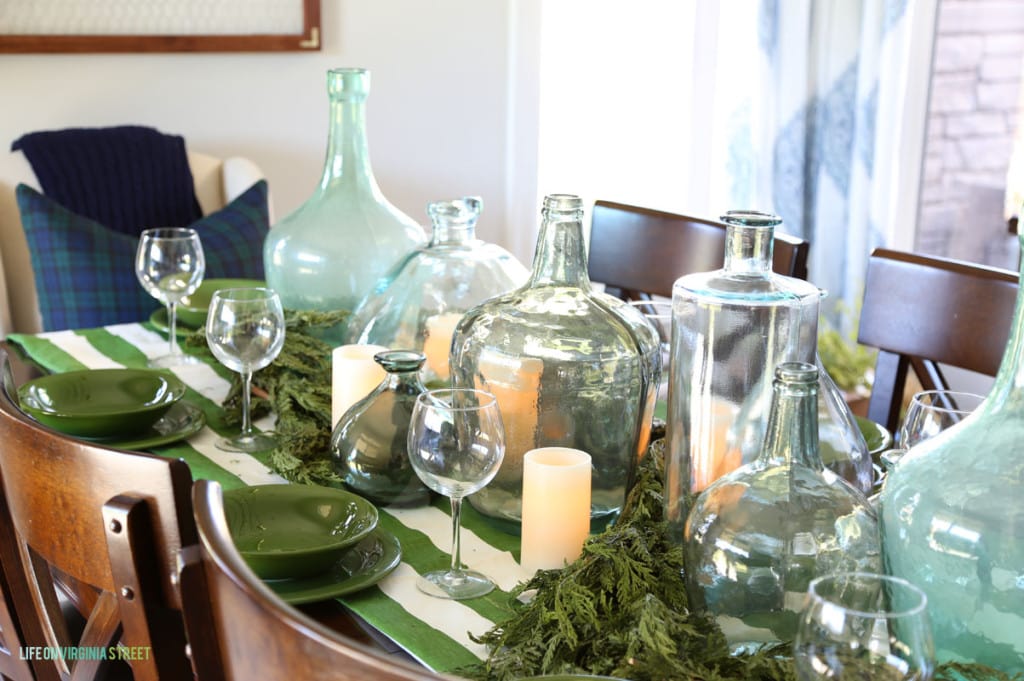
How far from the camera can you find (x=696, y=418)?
962mm

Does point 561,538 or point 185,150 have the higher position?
point 185,150

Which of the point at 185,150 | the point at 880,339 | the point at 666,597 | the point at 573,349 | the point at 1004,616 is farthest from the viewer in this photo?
the point at 185,150

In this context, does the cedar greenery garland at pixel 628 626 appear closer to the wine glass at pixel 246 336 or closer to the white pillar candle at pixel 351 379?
the white pillar candle at pixel 351 379

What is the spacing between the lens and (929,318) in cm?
157

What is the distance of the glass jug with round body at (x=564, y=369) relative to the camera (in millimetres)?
1067

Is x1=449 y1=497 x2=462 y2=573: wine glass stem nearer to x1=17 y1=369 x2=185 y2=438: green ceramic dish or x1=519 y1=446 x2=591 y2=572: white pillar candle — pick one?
x1=519 y1=446 x2=591 y2=572: white pillar candle

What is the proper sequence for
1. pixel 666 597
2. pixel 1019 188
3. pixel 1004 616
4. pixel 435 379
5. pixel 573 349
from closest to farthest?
pixel 1004 616, pixel 666 597, pixel 573 349, pixel 435 379, pixel 1019 188

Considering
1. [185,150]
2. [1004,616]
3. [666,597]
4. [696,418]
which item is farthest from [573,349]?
[185,150]

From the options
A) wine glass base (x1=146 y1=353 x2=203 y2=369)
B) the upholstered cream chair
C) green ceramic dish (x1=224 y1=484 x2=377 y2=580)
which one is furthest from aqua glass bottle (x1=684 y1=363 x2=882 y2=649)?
the upholstered cream chair

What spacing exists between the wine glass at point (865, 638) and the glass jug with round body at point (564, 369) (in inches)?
19.2

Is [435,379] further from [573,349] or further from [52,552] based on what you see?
[52,552]

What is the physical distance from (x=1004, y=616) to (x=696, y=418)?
302mm

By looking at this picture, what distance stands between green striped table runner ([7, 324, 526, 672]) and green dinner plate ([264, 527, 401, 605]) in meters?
0.01

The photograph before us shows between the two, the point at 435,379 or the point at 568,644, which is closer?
the point at 568,644
